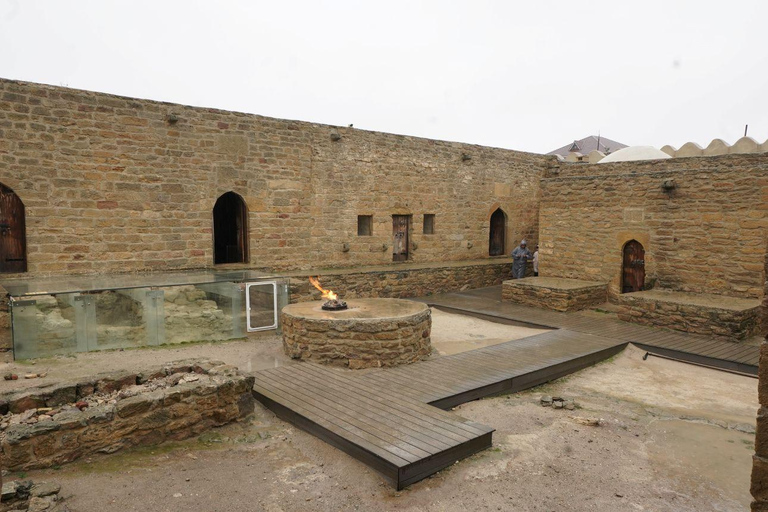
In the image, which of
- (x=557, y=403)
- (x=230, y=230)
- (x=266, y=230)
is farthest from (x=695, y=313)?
(x=230, y=230)

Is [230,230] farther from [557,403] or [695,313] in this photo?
[695,313]

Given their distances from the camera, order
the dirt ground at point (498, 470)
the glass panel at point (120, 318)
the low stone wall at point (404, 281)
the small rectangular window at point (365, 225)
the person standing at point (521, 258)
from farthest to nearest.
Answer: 1. the person standing at point (521, 258)
2. the small rectangular window at point (365, 225)
3. the low stone wall at point (404, 281)
4. the glass panel at point (120, 318)
5. the dirt ground at point (498, 470)

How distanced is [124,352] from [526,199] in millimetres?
12743

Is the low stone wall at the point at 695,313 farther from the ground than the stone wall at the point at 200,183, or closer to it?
closer to it

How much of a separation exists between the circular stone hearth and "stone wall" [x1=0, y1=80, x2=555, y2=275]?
4.15 m

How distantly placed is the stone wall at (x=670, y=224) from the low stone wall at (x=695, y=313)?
559 mm

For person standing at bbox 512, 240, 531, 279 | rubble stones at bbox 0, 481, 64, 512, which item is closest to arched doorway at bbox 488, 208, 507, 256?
person standing at bbox 512, 240, 531, 279

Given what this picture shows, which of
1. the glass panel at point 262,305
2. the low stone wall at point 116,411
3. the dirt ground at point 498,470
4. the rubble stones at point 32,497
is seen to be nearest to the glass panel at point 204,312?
the glass panel at point 262,305

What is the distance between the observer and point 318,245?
12.1 m

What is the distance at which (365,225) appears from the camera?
1324 centimetres

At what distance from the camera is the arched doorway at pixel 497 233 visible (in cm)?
1619

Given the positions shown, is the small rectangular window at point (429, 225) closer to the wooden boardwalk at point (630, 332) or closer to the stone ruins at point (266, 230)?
the stone ruins at point (266, 230)

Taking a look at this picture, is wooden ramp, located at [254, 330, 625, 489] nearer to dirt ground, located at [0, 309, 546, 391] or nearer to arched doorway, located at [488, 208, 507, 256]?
dirt ground, located at [0, 309, 546, 391]

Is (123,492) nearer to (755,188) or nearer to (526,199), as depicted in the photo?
(755,188)
